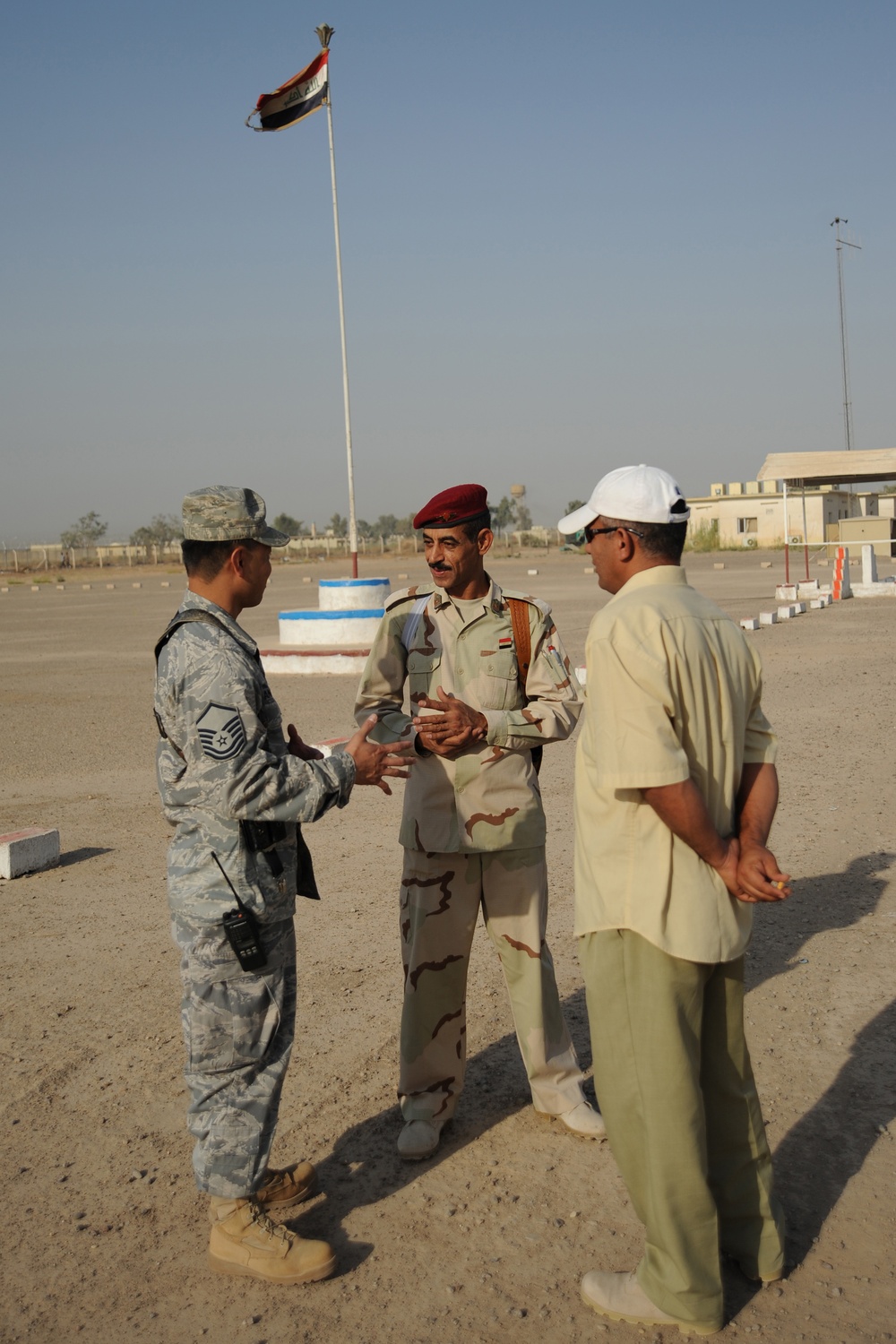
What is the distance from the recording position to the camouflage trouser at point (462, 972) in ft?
11.2

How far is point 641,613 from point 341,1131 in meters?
2.11

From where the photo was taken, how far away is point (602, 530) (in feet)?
8.35

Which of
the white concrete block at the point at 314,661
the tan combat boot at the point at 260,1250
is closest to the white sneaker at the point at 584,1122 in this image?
the tan combat boot at the point at 260,1250

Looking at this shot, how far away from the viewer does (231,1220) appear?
9.22ft

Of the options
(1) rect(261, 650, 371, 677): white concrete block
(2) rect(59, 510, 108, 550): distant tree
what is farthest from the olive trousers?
(2) rect(59, 510, 108, 550): distant tree

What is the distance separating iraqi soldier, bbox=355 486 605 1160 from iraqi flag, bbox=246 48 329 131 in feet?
70.8

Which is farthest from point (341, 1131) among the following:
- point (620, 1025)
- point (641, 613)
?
point (641, 613)

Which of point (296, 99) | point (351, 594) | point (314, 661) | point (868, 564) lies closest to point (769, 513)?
point (868, 564)

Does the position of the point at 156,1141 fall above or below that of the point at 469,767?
below

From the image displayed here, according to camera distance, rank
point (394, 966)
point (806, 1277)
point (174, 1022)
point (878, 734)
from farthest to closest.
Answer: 1. point (878, 734)
2. point (394, 966)
3. point (174, 1022)
4. point (806, 1277)

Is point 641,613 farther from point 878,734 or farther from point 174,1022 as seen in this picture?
point 878,734

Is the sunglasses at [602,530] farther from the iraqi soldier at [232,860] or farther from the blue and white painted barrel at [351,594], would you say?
the blue and white painted barrel at [351,594]

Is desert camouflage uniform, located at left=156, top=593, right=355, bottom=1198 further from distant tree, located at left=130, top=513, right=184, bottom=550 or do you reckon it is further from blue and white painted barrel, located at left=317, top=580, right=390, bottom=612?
distant tree, located at left=130, top=513, right=184, bottom=550

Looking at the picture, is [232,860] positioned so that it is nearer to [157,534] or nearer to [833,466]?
[833,466]
